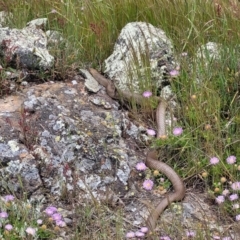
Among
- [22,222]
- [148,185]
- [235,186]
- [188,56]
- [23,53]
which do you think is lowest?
[148,185]

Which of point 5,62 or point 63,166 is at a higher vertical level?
point 5,62

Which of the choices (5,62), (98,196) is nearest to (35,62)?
(5,62)

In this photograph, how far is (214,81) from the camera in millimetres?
4250

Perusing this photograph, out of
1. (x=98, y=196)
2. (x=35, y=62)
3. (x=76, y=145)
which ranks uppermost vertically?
(x=35, y=62)

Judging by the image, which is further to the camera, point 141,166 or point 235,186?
point 141,166

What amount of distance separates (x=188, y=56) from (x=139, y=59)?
0.39m

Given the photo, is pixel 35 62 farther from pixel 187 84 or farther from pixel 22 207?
pixel 22 207

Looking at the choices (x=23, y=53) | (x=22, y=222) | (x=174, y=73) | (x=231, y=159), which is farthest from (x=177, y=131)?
(x=23, y=53)

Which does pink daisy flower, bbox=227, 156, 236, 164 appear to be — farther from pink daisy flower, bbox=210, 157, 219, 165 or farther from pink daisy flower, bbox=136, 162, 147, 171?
pink daisy flower, bbox=136, 162, 147, 171

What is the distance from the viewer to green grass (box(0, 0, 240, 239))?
3715 mm

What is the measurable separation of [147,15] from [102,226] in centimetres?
256

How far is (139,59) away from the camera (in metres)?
4.62

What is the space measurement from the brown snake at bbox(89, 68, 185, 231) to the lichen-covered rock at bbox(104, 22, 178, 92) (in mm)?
85

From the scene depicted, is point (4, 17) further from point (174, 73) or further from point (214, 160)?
point (214, 160)
